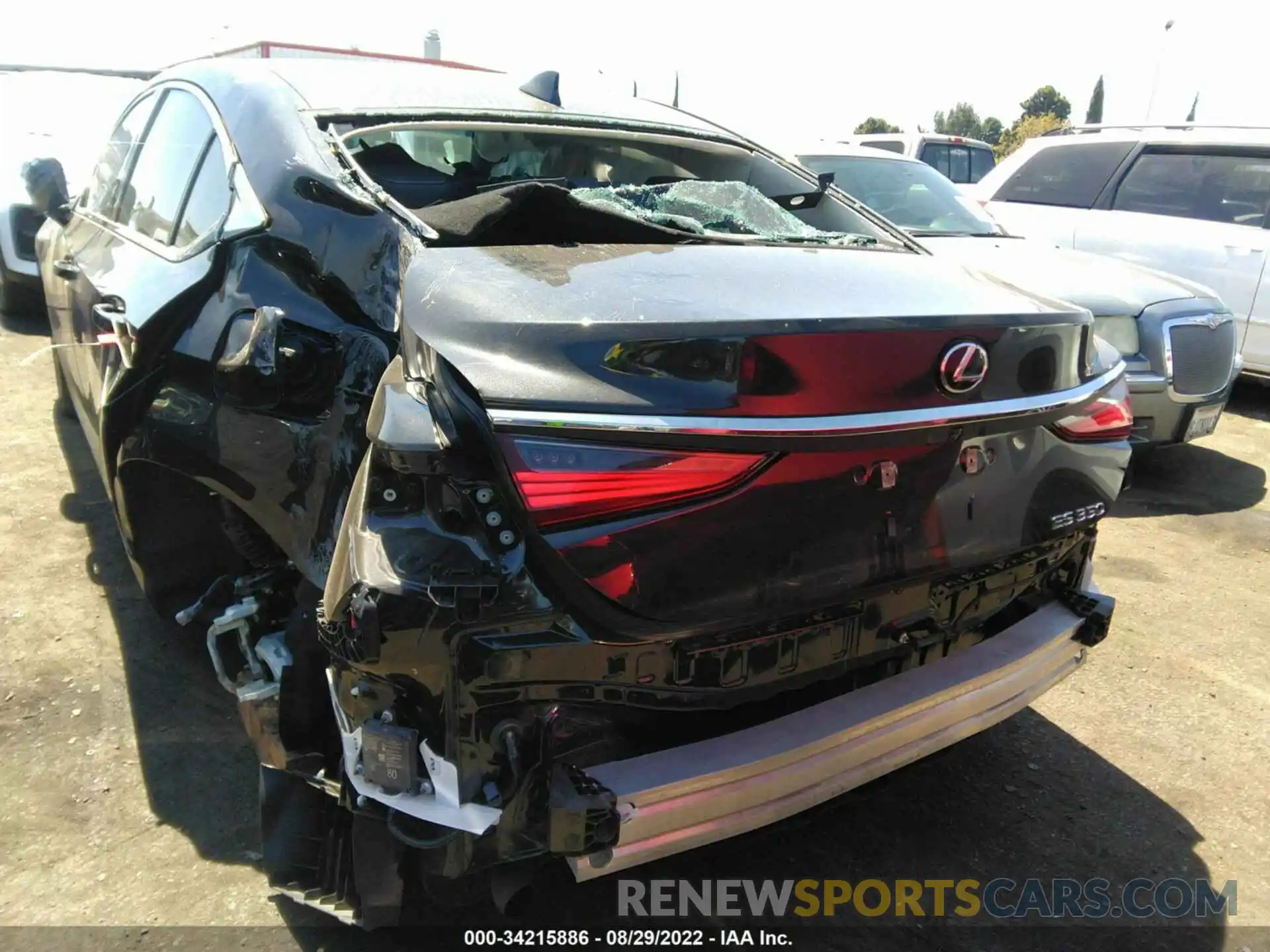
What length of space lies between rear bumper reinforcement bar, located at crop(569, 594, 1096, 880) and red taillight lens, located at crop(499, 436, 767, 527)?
1.54 feet

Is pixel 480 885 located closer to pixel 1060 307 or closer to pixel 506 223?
pixel 506 223

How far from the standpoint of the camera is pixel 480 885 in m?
1.90

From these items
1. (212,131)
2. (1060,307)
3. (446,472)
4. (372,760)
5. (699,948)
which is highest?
(212,131)

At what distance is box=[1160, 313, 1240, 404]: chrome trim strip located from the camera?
17.0ft

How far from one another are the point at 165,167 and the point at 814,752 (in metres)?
2.72

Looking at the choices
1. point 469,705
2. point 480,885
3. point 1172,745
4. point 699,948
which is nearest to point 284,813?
point 480,885

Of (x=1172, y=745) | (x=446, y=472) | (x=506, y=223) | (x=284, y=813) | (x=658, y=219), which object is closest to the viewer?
(x=446, y=472)

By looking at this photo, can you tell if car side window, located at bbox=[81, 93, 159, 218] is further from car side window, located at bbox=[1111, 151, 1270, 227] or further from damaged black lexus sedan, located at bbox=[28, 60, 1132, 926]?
car side window, located at bbox=[1111, 151, 1270, 227]

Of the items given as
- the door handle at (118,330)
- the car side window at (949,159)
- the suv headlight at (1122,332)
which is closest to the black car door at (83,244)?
the door handle at (118,330)

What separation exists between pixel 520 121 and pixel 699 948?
220cm

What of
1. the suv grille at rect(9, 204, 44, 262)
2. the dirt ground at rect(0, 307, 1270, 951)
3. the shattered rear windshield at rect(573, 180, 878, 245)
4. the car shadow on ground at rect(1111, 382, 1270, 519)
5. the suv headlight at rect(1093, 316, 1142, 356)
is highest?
the shattered rear windshield at rect(573, 180, 878, 245)

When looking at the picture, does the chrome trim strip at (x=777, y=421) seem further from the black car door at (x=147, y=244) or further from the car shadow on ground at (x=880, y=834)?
the black car door at (x=147, y=244)

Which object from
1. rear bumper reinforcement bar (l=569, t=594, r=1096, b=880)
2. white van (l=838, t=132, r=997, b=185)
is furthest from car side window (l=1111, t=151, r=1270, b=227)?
rear bumper reinforcement bar (l=569, t=594, r=1096, b=880)

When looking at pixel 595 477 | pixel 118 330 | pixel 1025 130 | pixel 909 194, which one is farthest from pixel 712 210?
pixel 1025 130
